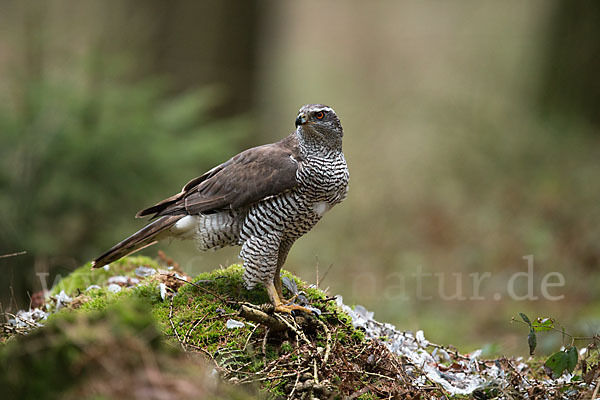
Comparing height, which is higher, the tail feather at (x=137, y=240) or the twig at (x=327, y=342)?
the tail feather at (x=137, y=240)

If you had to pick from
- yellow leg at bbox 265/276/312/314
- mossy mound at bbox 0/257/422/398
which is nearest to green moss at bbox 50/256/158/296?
mossy mound at bbox 0/257/422/398

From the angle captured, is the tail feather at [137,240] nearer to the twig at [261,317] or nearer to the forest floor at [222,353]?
the forest floor at [222,353]

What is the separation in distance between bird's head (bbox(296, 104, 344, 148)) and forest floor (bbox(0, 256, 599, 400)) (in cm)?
101

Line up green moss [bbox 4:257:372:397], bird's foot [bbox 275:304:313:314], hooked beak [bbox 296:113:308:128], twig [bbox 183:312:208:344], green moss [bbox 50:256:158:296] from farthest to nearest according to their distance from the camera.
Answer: green moss [bbox 50:256:158:296], hooked beak [bbox 296:113:308:128], bird's foot [bbox 275:304:313:314], twig [bbox 183:312:208:344], green moss [bbox 4:257:372:397]

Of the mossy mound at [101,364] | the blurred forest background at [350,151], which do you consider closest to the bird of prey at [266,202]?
the mossy mound at [101,364]

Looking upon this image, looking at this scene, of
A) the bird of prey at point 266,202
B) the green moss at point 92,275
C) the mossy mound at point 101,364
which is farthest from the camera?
the green moss at point 92,275

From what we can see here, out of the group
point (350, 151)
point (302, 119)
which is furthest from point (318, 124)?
point (350, 151)

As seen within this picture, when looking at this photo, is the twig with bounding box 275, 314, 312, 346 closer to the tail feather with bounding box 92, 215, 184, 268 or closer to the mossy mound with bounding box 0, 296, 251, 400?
the mossy mound with bounding box 0, 296, 251, 400

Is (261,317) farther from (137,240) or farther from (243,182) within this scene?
(137,240)

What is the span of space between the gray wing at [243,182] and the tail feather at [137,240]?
6 centimetres

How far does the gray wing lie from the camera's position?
378 centimetres

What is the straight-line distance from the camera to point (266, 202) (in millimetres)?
3789

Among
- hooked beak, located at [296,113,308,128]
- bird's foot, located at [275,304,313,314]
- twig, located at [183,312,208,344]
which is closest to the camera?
twig, located at [183,312,208,344]

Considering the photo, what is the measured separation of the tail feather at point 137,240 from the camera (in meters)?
3.95
